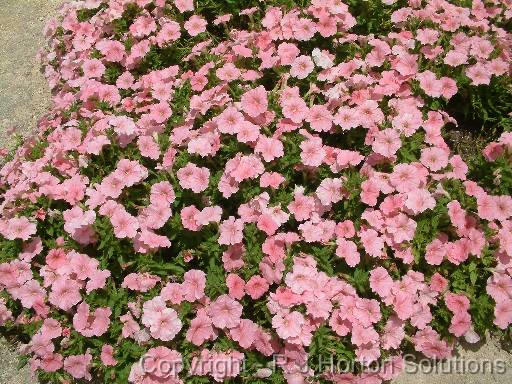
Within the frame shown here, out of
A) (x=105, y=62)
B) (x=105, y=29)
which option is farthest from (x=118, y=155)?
(x=105, y=29)

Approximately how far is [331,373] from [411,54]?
9.55 ft

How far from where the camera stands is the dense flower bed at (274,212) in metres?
3.58

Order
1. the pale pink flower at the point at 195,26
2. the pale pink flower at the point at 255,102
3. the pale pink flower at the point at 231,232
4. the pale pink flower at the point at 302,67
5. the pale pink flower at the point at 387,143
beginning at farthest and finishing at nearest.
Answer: the pale pink flower at the point at 195,26
the pale pink flower at the point at 302,67
the pale pink flower at the point at 255,102
the pale pink flower at the point at 387,143
the pale pink flower at the point at 231,232

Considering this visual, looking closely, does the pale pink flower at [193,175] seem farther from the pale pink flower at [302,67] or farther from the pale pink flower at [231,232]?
the pale pink flower at [302,67]

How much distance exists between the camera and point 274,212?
12.5 ft

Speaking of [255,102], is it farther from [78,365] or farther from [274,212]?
[78,365]

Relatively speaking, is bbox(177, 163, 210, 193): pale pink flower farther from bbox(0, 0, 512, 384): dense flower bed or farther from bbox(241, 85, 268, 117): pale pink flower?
bbox(241, 85, 268, 117): pale pink flower

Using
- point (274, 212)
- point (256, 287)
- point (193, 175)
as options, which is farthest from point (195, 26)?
point (256, 287)

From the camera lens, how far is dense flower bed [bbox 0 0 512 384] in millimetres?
3580

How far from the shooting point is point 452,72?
4.61m

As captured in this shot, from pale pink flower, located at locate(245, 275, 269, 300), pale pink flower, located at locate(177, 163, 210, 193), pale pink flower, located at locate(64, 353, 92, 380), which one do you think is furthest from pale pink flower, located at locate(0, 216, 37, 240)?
pale pink flower, located at locate(245, 275, 269, 300)

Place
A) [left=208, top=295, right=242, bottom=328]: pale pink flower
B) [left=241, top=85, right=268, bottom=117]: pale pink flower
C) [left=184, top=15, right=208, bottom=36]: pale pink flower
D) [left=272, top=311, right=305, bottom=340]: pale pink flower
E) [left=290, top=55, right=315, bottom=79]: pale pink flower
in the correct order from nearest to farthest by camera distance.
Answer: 1. [left=272, top=311, right=305, bottom=340]: pale pink flower
2. [left=208, top=295, right=242, bottom=328]: pale pink flower
3. [left=241, top=85, right=268, bottom=117]: pale pink flower
4. [left=290, top=55, right=315, bottom=79]: pale pink flower
5. [left=184, top=15, right=208, bottom=36]: pale pink flower

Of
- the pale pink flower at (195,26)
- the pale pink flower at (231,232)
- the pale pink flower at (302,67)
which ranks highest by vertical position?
the pale pink flower at (195,26)

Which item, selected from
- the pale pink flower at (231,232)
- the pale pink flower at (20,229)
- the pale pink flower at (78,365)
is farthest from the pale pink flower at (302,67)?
the pale pink flower at (78,365)
